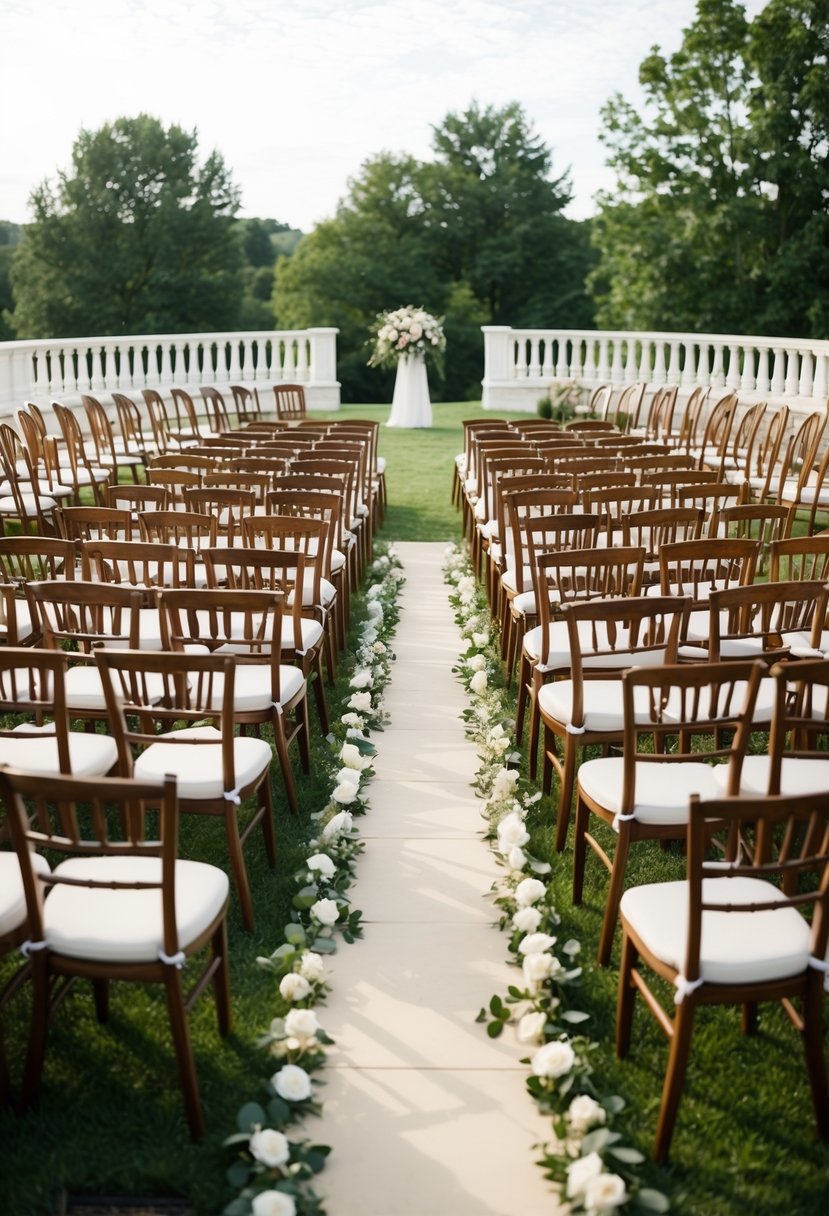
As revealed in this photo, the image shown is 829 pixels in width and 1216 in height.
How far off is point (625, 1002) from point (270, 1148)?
110 cm

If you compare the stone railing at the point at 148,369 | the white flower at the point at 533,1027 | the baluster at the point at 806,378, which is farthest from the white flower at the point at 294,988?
the baluster at the point at 806,378

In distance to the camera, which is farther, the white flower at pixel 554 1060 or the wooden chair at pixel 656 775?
the wooden chair at pixel 656 775

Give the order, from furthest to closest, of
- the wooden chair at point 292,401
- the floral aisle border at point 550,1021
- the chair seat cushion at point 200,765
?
the wooden chair at point 292,401
the chair seat cushion at point 200,765
the floral aisle border at point 550,1021

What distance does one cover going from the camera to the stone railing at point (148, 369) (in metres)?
14.8

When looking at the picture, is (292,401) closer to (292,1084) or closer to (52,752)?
(52,752)

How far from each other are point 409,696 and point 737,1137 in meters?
3.83

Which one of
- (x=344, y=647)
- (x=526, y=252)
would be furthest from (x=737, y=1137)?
(x=526, y=252)

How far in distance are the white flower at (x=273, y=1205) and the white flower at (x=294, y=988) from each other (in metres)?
0.90

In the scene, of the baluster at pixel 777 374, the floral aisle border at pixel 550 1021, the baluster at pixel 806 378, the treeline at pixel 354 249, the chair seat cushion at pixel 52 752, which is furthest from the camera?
the treeline at pixel 354 249

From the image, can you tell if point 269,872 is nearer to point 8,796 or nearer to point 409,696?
point 8,796

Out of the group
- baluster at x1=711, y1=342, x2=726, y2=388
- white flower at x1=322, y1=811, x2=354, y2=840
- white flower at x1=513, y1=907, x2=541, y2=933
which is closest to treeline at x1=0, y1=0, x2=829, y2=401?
baluster at x1=711, y1=342, x2=726, y2=388

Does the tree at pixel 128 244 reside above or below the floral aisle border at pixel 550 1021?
above

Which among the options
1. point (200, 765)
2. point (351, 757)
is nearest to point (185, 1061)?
point (200, 765)

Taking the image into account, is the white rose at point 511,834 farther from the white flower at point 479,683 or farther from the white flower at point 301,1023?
the white flower at point 479,683
